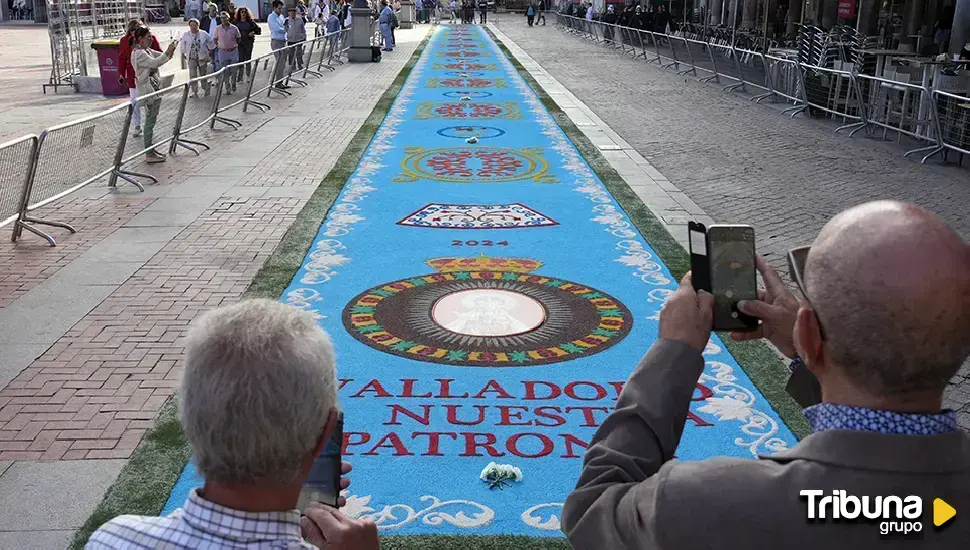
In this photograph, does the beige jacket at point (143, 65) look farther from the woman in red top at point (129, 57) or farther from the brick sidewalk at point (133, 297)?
the brick sidewalk at point (133, 297)

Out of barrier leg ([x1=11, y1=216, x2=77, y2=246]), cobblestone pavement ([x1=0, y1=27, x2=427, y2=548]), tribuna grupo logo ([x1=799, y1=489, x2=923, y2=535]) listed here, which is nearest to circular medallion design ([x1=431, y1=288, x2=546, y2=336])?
cobblestone pavement ([x1=0, y1=27, x2=427, y2=548])

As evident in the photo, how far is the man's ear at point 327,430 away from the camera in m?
1.74

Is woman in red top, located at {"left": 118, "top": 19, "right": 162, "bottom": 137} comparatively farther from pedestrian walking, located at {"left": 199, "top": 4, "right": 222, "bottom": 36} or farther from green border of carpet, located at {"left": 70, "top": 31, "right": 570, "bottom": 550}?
green border of carpet, located at {"left": 70, "top": 31, "right": 570, "bottom": 550}

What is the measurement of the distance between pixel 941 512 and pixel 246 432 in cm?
118

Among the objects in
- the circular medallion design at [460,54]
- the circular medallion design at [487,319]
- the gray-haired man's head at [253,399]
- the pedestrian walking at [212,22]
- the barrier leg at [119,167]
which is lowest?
the circular medallion design at [487,319]

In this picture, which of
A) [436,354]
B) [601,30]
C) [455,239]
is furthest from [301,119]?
[601,30]

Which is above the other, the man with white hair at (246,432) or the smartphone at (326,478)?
the man with white hair at (246,432)

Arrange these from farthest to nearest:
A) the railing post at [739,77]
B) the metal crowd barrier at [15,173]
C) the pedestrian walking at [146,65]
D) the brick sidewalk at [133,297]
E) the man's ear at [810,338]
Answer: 1. the railing post at [739,77]
2. the pedestrian walking at [146,65]
3. the metal crowd barrier at [15,173]
4. the brick sidewalk at [133,297]
5. the man's ear at [810,338]

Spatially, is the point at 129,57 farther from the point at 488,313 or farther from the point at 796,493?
the point at 796,493

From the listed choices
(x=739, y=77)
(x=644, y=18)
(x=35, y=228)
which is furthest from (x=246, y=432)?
(x=644, y=18)

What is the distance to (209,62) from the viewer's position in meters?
17.2

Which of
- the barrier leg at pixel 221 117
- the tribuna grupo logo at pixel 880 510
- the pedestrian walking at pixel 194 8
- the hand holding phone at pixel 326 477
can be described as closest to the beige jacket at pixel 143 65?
the barrier leg at pixel 221 117

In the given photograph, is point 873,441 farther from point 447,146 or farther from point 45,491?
point 447,146

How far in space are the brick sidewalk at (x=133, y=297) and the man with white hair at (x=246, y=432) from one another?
9.08 feet
